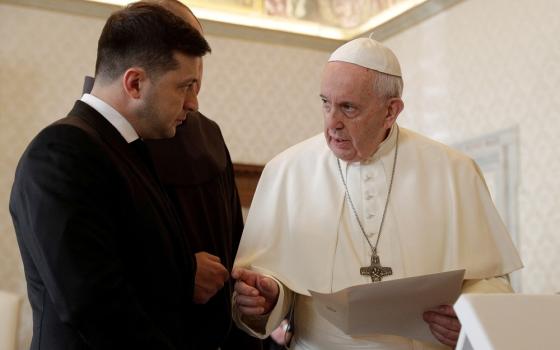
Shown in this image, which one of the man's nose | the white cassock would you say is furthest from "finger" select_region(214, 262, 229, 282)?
the man's nose

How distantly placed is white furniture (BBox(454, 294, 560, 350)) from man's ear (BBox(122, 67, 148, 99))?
4.42 feet

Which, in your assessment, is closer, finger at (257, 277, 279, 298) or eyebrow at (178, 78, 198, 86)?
eyebrow at (178, 78, 198, 86)

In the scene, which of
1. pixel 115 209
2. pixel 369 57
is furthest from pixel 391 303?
pixel 369 57

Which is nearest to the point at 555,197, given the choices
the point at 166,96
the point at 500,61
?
the point at 500,61

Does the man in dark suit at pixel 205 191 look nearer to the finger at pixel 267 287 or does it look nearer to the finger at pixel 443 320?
the finger at pixel 267 287

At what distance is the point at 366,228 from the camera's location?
10.3ft

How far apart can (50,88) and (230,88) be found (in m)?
1.97

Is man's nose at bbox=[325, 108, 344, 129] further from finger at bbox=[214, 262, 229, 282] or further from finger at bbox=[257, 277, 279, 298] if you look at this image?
finger at bbox=[214, 262, 229, 282]

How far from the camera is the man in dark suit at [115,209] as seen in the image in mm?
1938

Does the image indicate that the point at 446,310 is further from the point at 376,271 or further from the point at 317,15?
the point at 317,15

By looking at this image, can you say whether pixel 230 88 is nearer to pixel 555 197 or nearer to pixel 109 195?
pixel 555 197

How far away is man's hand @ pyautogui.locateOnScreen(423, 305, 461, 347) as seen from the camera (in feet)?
8.55

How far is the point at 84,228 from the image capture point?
77.2 inches

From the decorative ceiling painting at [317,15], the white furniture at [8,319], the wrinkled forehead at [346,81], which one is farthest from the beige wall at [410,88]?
the wrinkled forehead at [346,81]
